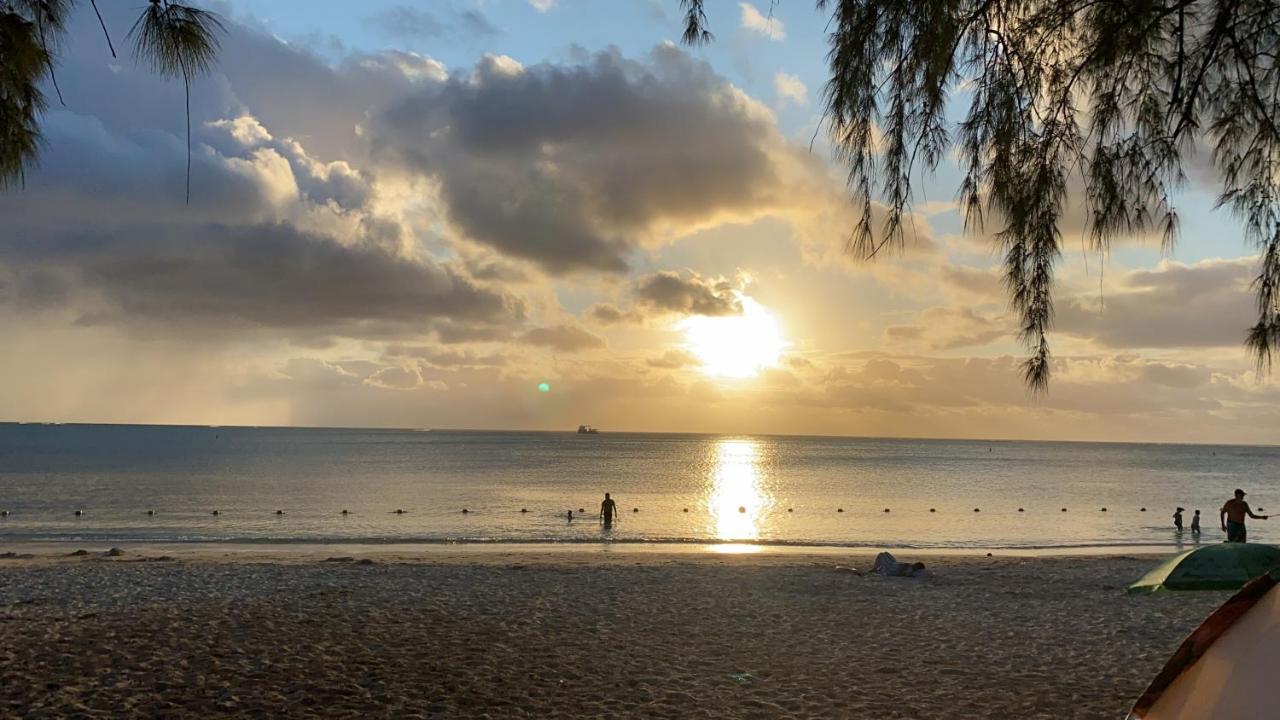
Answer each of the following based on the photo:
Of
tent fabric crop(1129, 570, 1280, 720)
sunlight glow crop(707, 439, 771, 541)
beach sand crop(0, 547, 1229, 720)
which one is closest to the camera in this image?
tent fabric crop(1129, 570, 1280, 720)

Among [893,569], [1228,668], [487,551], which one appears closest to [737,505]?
[487,551]

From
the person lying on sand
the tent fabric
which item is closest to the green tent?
the person lying on sand

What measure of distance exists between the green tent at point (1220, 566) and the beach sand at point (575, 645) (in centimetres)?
33

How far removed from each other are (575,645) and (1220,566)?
10220 mm

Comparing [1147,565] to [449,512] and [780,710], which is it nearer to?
[780,710]

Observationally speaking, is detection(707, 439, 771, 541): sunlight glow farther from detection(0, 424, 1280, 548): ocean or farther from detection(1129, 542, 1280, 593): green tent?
detection(1129, 542, 1280, 593): green tent

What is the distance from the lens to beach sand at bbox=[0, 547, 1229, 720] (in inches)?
286

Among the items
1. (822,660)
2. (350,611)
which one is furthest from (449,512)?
(822,660)

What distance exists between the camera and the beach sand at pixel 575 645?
7.27 metres

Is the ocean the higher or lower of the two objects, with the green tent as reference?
lower

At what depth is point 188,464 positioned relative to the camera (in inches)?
3408

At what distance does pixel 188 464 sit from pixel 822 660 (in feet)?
304

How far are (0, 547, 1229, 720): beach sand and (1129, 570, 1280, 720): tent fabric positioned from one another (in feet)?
9.76

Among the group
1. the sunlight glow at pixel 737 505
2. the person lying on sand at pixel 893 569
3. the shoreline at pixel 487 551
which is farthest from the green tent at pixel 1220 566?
the sunlight glow at pixel 737 505
